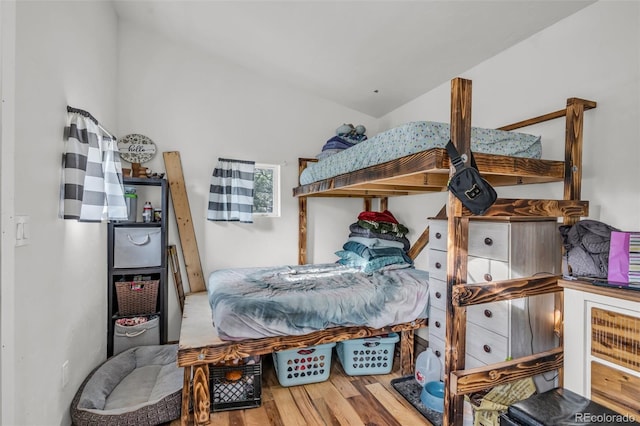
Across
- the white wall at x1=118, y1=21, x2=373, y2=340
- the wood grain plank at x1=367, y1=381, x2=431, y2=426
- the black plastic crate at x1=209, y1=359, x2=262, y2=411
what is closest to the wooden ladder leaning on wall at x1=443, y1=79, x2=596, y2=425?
the wood grain plank at x1=367, y1=381, x2=431, y2=426

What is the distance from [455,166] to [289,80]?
257 centimetres

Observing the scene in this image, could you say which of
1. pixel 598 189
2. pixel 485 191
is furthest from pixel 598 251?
pixel 485 191

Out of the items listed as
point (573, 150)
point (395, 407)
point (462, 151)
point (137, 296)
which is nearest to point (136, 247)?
point (137, 296)

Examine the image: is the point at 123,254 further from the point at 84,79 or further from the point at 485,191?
the point at 485,191

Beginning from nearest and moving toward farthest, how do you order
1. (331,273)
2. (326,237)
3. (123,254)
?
1. (123,254)
2. (331,273)
3. (326,237)

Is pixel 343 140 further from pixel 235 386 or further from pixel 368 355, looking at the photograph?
pixel 235 386

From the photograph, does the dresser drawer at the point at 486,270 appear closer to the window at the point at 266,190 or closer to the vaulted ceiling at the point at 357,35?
the vaulted ceiling at the point at 357,35

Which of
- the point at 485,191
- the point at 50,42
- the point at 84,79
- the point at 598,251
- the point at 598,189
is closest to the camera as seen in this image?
the point at 485,191

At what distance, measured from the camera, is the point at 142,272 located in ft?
9.19

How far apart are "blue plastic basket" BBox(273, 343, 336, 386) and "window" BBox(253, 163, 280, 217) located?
164cm

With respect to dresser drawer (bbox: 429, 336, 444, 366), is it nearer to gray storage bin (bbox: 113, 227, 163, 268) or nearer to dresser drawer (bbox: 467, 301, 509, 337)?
dresser drawer (bbox: 467, 301, 509, 337)

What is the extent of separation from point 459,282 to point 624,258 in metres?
0.67

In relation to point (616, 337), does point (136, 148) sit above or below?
above

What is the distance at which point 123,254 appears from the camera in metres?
2.74
